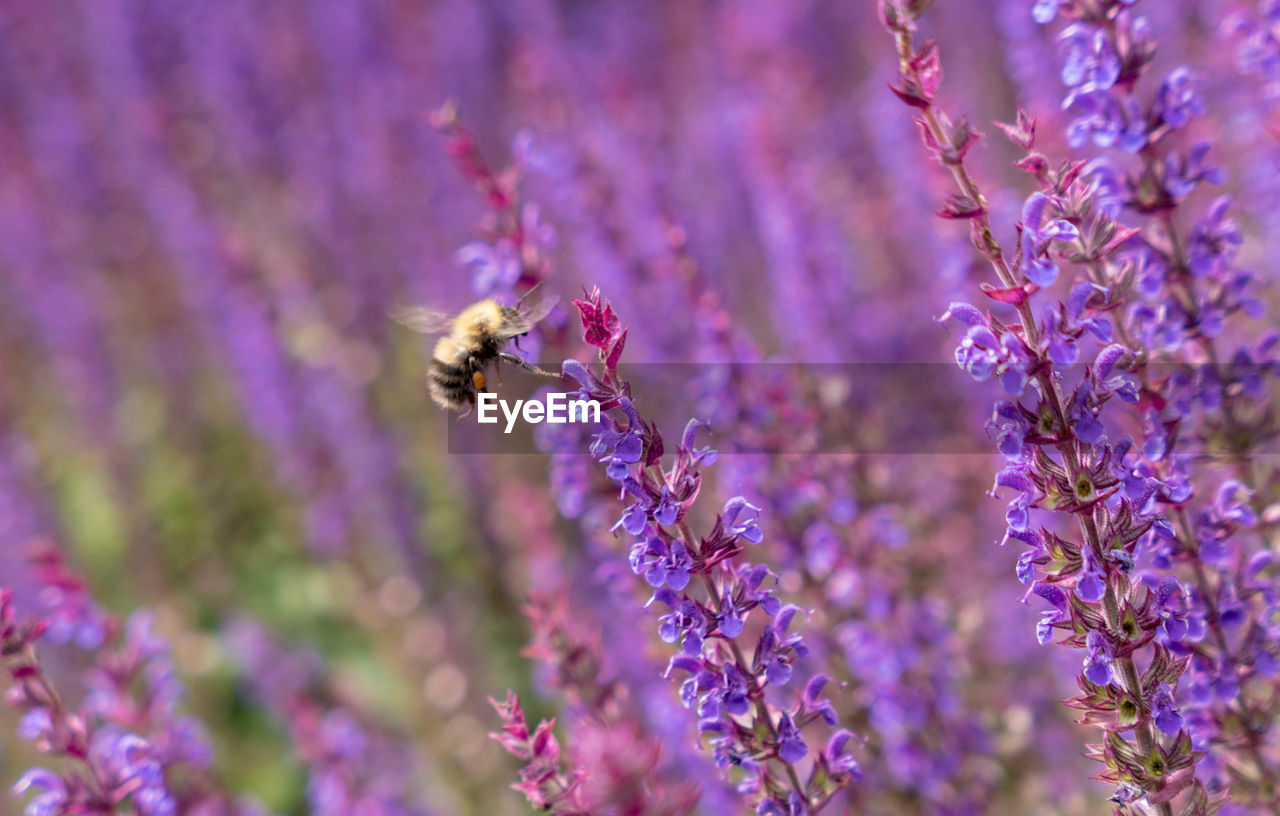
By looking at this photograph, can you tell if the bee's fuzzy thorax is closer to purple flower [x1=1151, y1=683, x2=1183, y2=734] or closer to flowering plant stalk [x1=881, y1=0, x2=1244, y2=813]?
flowering plant stalk [x1=881, y1=0, x2=1244, y2=813]

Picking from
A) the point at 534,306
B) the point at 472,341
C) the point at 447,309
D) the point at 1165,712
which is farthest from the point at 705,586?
the point at 447,309

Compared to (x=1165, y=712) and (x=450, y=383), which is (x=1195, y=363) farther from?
(x=450, y=383)

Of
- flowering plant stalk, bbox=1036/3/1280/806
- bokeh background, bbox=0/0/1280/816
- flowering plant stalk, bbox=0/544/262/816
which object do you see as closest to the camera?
flowering plant stalk, bbox=1036/3/1280/806

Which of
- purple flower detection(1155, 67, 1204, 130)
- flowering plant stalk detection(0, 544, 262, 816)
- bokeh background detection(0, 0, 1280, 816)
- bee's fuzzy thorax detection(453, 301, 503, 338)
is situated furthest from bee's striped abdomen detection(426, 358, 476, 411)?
purple flower detection(1155, 67, 1204, 130)

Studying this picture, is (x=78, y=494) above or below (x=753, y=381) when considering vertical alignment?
above

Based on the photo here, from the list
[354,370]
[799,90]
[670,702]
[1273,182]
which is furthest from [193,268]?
[1273,182]

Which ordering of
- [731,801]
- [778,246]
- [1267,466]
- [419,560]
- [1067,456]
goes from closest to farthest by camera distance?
1. [1067,456]
2. [1267,466]
3. [731,801]
4. [778,246]
5. [419,560]

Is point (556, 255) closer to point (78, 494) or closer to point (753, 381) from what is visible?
point (753, 381)
